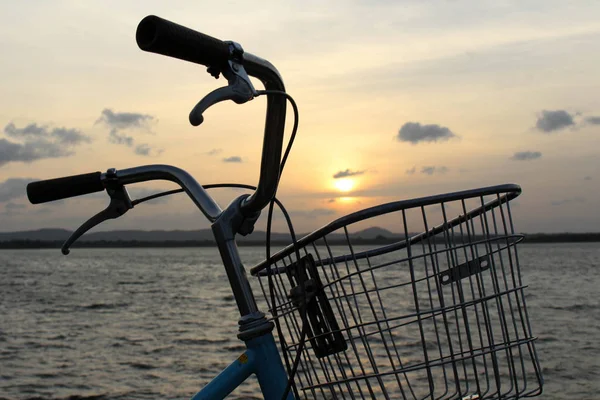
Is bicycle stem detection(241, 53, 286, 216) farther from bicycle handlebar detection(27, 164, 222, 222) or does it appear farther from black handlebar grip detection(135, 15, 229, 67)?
bicycle handlebar detection(27, 164, 222, 222)

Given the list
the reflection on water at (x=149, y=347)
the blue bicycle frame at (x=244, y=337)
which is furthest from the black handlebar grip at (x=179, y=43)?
the reflection on water at (x=149, y=347)

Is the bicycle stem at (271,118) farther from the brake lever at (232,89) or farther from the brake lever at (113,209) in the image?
the brake lever at (113,209)

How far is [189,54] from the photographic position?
1559 mm

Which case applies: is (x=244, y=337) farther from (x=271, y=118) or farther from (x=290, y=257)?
(x=271, y=118)

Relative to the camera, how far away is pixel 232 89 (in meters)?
1.56

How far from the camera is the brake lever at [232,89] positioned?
4.86 ft

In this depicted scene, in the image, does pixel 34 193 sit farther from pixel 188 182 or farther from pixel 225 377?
pixel 225 377

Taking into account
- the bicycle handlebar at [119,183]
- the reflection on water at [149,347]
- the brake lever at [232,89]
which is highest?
the brake lever at [232,89]

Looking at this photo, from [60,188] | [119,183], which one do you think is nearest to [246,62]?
[119,183]

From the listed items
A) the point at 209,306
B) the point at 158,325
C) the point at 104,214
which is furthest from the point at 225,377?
the point at 209,306

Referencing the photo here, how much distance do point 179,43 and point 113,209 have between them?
734 mm

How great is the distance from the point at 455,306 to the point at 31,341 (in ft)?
47.0

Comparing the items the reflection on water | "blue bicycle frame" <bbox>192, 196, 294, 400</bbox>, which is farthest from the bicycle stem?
the reflection on water

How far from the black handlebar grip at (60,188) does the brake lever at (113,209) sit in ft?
0.14
